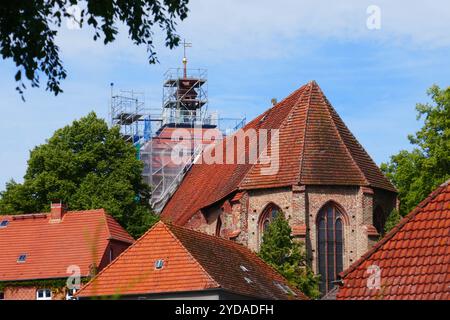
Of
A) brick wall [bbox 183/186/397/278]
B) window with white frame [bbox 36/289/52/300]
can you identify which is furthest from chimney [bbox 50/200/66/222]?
brick wall [bbox 183/186/397/278]

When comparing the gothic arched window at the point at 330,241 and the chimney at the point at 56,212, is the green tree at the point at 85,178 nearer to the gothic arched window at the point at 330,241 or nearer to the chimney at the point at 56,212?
the chimney at the point at 56,212

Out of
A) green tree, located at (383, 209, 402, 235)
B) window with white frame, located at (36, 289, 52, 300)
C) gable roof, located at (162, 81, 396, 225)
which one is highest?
gable roof, located at (162, 81, 396, 225)

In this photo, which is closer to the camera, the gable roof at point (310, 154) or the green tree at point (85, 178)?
the gable roof at point (310, 154)

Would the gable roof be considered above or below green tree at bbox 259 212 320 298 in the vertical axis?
above

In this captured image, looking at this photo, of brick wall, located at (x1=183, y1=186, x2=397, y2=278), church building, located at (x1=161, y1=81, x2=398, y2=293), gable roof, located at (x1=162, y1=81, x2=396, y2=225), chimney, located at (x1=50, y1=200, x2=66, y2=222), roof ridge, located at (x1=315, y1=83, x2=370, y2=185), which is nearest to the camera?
brick wall, located at (x1=183, y1=186, x2=397, y2=278)

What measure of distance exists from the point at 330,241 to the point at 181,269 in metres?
10.9

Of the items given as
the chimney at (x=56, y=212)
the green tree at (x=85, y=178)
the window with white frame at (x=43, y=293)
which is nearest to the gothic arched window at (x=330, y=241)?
the window with white frame at (x=43, y=293)

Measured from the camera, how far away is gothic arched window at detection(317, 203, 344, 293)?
132ft

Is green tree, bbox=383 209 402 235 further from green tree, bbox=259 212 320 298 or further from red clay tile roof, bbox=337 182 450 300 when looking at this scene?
red clay tile roof, bbox=337 182 450 300

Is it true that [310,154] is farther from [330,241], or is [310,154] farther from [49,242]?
[49,242]

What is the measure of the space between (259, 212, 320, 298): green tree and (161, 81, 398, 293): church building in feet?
3.52

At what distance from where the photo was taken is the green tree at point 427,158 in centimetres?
4688

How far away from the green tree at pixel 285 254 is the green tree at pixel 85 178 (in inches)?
443

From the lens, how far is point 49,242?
1719 inches
